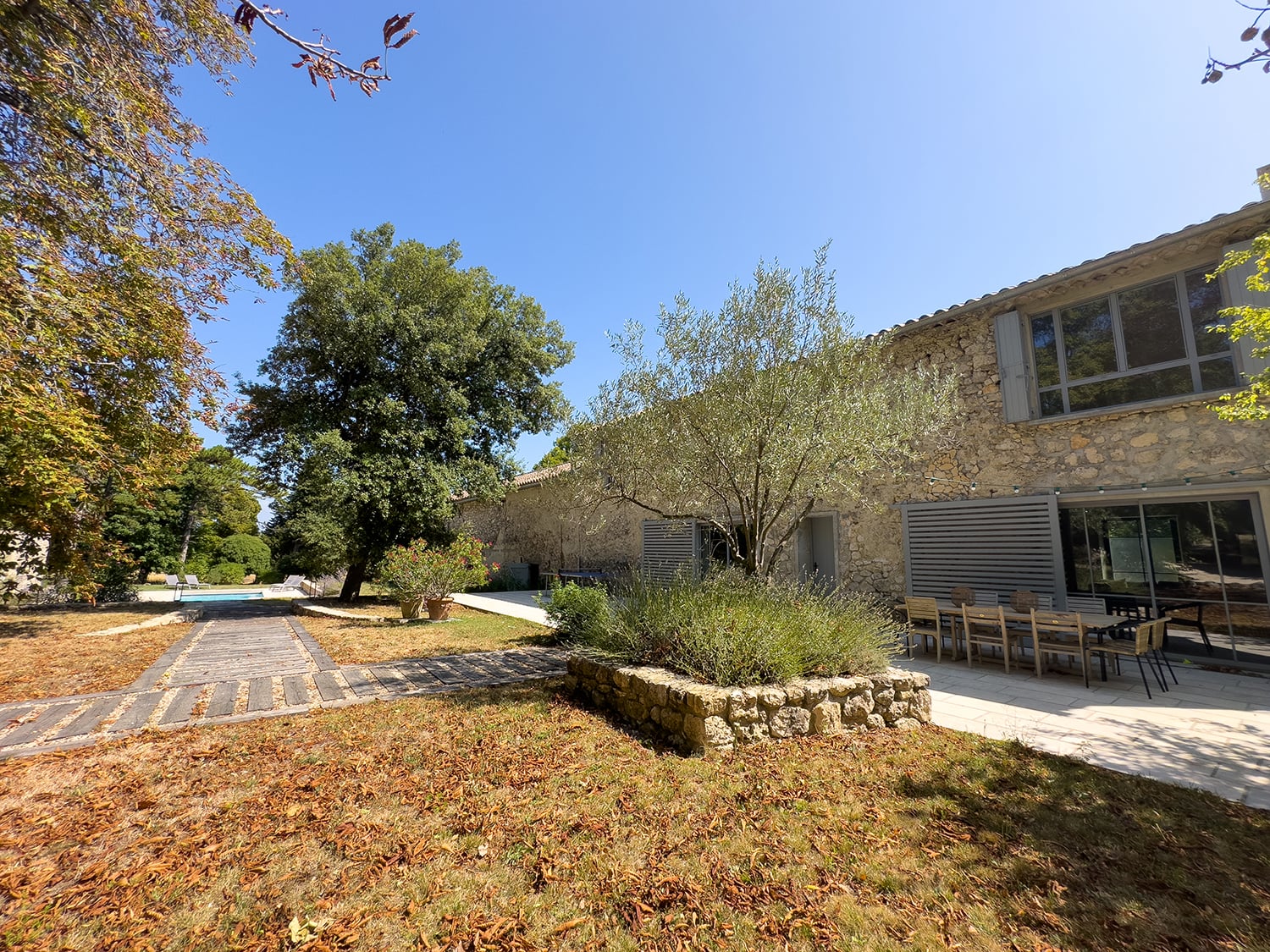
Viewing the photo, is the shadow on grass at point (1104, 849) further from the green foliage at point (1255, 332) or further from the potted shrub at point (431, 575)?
the potted shrub at point (431, 575)

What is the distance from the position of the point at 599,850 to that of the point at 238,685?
4.97m

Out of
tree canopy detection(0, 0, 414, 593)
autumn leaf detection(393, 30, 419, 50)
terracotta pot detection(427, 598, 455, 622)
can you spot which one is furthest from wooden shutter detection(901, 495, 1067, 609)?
tree canopy detection(0, 0, 414, 593)

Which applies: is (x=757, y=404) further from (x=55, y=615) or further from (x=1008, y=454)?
(x=55, y=615)

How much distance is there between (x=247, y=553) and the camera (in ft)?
90.9

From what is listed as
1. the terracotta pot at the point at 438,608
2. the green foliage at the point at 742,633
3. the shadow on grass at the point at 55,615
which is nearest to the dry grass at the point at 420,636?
the terracotta pot at the point at 438,608

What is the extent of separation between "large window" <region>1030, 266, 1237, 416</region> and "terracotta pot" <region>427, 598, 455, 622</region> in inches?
456

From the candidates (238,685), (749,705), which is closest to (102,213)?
(238,685)

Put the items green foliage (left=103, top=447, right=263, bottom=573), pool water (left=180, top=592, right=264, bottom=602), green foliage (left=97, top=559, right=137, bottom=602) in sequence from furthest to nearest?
1. green foliage (left=103, top=447, right=263, bottom=573)
2. pool water (left=180, top=592, right=264, bottom=602)
3. green foliage (left=97, top=559, right=137, bottom=602)

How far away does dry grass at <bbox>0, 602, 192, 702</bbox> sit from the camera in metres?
5.27

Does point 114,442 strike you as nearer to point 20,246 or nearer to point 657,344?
point 20,246

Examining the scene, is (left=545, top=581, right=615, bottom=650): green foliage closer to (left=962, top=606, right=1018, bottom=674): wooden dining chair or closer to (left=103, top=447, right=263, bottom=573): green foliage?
(left=962, top=606, right=1018, bottom=674): wooden dining chair

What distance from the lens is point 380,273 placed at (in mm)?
13258

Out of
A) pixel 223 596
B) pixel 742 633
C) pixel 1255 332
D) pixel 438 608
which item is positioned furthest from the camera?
pixel 223 596

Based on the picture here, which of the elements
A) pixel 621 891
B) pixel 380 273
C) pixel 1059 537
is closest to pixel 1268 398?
pixel 1059 537
